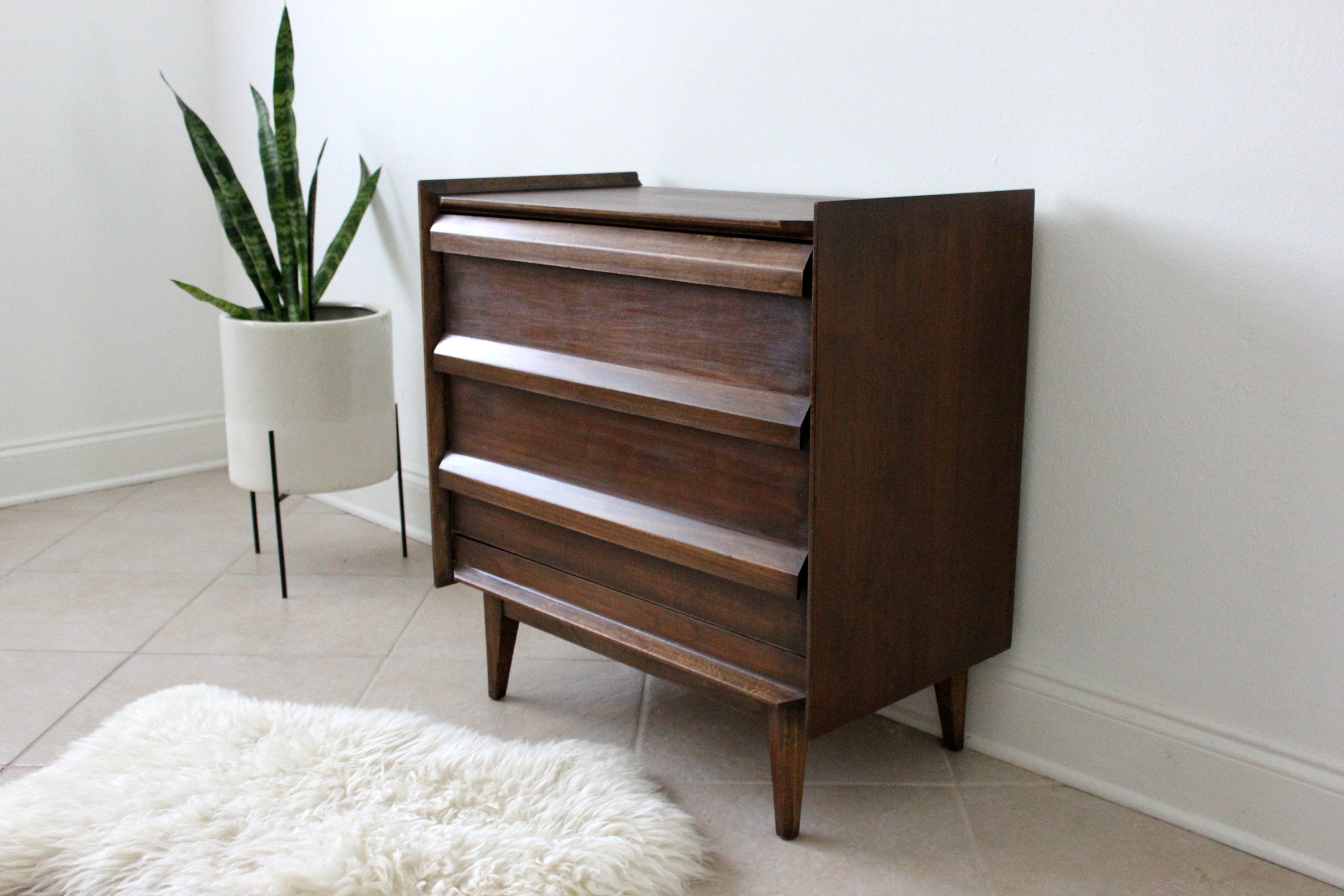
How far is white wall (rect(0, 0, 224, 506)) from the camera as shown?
9.05 feet

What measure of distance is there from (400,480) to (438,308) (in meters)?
0.88

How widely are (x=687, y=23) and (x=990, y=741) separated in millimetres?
1192

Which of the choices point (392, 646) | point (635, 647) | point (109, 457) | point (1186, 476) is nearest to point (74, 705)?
point (392, 646)

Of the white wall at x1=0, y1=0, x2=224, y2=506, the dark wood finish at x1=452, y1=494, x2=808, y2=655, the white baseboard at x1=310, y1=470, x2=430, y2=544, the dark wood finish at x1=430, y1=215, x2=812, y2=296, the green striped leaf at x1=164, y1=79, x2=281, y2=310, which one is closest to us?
the dark wood finish at x1=430, y1=215, x2=812, y2=296

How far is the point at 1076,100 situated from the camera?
1.44 m

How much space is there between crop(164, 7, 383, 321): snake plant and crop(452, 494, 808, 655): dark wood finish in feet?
2.80

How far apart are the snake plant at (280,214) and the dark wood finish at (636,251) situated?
2.68 ft

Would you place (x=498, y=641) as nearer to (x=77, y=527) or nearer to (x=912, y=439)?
(x=912, y=439)

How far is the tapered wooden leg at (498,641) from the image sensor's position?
1784 mm

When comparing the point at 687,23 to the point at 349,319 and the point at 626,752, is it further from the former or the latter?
the point at 626,752

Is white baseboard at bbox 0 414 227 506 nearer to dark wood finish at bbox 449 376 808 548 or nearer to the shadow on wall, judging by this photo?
dark wood finish at bbox 449 376 808 548

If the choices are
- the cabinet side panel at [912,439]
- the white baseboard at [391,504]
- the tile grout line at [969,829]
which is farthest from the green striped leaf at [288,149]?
the tile grout line at [969,829]

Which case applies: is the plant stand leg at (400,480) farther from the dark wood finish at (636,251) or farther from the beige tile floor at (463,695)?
the dark wood finish at (636,251)

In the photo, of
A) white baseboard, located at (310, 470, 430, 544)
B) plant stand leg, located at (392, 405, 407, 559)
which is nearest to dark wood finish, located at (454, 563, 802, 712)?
plant stand leg, located at (392, 405, 407, 559)
